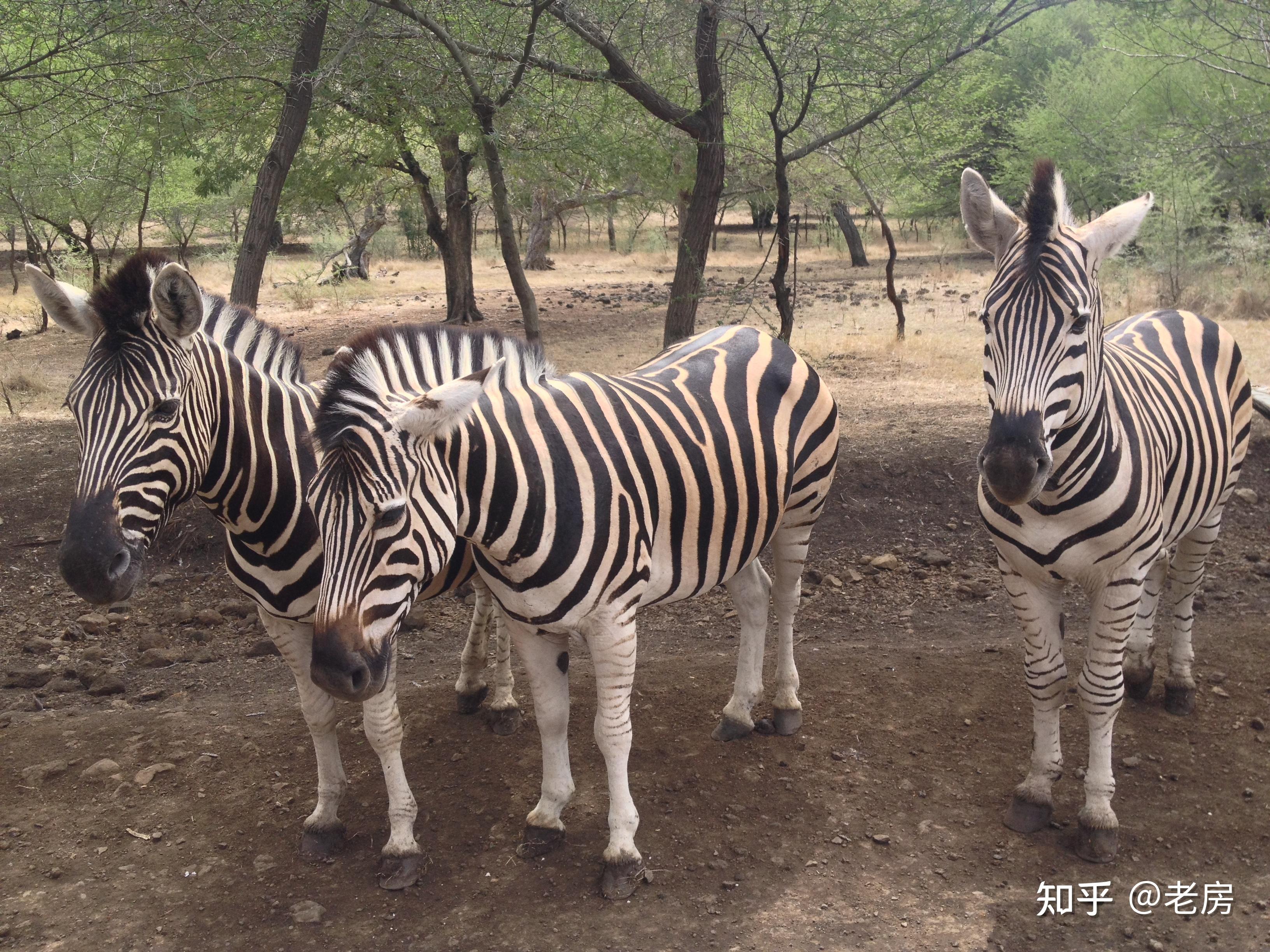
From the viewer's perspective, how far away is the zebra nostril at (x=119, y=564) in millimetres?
2967

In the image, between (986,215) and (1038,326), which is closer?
(1038,326)

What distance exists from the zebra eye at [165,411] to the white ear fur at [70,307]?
1.16ft

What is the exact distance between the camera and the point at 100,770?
14.7 feet

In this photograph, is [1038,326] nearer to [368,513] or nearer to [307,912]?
[368,513]

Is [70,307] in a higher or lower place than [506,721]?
higher

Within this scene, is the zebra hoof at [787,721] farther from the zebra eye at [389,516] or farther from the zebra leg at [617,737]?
the zebra eye at [389,516]

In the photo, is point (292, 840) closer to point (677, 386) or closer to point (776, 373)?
point (677, 386)

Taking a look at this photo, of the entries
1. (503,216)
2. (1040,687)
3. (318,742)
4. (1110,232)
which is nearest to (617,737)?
(318,742)

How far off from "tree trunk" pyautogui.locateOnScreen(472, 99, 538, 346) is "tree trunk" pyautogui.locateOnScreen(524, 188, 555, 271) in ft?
58.9

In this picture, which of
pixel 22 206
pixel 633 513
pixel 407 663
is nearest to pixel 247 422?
pixel 633 513

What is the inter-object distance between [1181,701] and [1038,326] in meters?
2.71

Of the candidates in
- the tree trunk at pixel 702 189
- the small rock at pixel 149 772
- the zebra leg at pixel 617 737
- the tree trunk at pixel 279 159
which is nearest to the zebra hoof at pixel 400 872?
the zebra leg at pixel 617 737

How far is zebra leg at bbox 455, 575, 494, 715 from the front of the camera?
4.96m

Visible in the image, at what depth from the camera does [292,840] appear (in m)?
4.02
